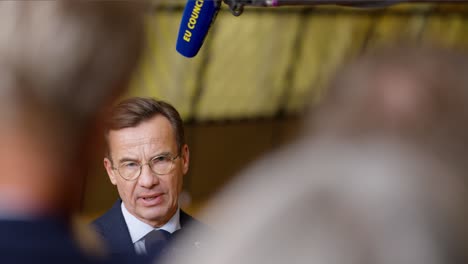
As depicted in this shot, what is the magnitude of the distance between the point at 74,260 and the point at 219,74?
5679mm

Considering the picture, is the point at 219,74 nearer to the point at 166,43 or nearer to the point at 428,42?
the point at 166,43

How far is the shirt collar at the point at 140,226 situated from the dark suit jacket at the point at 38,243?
0.63m

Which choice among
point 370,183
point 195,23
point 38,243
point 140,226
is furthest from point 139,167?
point 370,183

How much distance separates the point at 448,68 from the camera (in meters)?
1.40

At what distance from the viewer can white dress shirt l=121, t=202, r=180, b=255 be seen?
200 centimetres

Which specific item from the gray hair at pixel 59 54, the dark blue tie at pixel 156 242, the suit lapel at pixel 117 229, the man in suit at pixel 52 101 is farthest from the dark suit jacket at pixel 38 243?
the suit lapel at pixel 117 229

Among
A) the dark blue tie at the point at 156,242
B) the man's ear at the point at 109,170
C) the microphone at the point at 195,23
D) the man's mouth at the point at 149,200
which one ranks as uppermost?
the microphone at the point at 195,23

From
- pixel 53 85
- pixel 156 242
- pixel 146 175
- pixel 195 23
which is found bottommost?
pixel 156 242

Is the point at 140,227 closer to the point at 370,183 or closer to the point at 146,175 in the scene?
the point at 146,175

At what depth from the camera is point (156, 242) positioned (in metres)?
1.93

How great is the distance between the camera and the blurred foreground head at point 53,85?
1247 millimetres

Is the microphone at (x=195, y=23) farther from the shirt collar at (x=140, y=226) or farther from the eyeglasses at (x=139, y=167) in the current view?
the shirt collar at (x=140, y=226)

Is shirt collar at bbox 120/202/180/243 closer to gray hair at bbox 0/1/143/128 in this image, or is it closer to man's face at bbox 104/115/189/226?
man's face at bbox 104/115/189/226

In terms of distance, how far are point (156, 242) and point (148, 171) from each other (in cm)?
18
